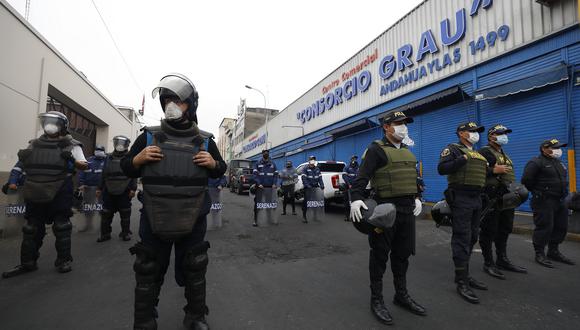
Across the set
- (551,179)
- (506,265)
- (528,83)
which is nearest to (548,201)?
(551,179)

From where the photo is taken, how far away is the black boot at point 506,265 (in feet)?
12.2

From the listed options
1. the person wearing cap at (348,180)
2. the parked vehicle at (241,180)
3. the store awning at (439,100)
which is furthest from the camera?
the parked vehicle at (241,180)

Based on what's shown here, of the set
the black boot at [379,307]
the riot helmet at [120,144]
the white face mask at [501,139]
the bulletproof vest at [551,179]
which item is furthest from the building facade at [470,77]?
the riot helmet at [120,144]

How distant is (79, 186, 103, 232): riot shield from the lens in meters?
6.26

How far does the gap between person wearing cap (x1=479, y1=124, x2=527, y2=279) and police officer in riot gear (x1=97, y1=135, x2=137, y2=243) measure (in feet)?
19.8

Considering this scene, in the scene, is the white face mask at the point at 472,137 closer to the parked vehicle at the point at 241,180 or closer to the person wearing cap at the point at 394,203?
the person wearing cap at the point at 394,203

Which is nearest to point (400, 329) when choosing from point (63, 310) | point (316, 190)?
point (63, 310)

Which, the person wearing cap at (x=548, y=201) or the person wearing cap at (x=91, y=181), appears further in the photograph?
the person wearing cap at (x=91, y=181)

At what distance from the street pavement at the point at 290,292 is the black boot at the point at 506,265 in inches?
5.5

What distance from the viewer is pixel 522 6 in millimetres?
7449

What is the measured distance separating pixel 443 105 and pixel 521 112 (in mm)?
2456

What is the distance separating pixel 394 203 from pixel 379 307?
95 cm

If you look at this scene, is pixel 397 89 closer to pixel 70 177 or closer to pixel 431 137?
pixel 431 137

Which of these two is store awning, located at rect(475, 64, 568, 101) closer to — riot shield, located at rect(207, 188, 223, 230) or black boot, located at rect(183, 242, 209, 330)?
riot shield, located at rect(207, 188, 223, 230)
